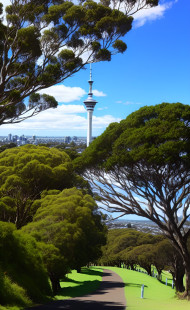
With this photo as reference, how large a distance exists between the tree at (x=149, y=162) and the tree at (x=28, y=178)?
650cm

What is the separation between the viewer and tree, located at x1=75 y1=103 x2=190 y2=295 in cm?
1948

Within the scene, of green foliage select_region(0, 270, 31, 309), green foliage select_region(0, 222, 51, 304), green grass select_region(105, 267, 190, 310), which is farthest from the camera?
green grass select_region(105, 267, 190, 310)

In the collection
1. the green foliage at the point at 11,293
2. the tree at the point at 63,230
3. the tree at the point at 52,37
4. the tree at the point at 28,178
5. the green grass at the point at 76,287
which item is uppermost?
the tree at the point at 52,37

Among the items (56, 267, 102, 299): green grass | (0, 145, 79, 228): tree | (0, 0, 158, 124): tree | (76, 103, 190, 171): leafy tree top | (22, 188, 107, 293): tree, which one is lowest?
(56, 267, 102, 299): green grass

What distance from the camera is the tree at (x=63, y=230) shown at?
21445mm

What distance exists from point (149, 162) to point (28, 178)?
46.5 ft

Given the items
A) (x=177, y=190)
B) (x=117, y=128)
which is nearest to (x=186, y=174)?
(x=177, y=190)

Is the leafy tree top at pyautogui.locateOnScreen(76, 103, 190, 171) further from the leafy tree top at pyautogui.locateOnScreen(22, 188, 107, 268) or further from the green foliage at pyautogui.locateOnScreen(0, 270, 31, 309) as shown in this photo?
the green foliage at pyautogui.locateOnScreen(0, 270, 31, 309)

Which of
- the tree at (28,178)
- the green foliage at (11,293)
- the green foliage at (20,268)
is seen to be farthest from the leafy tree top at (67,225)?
the green foliage at (11,293)

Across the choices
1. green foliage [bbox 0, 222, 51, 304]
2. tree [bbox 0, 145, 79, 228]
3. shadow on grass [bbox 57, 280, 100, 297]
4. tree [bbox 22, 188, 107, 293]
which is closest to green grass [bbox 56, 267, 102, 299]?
shadow on grass [bbox 57, 280, 100, 297]

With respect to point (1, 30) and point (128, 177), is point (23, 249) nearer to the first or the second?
point (128, 177)

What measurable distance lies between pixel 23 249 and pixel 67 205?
6438 millimetres

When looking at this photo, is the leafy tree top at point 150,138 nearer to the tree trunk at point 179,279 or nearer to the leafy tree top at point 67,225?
the leafy tree top at point 67,225

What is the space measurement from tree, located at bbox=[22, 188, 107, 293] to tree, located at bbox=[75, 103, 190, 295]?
5.95ft
